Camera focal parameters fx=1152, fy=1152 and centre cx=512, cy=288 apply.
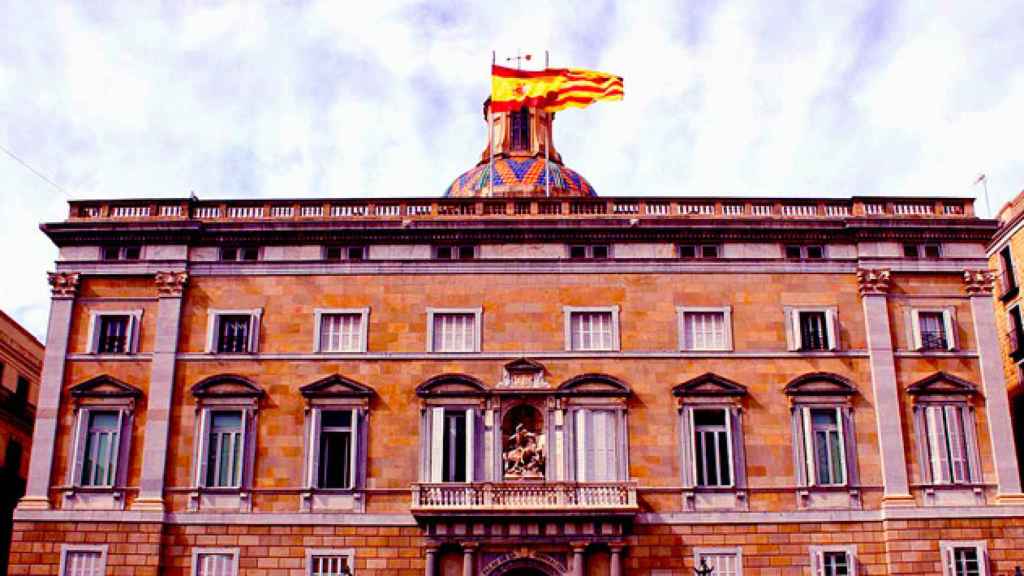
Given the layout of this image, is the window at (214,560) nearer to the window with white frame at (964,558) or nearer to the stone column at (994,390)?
the window with white frame at (964,558)

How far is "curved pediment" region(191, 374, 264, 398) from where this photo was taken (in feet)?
127

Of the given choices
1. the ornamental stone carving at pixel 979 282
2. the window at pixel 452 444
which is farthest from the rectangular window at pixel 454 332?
the ornamental stone carving at pixel 979 282

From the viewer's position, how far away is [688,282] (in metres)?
40.2

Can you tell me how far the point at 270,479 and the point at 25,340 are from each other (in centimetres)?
2163

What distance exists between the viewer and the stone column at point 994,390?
1483 inches

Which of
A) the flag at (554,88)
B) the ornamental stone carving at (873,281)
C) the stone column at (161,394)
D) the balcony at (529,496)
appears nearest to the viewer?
the balcony at (529,496)

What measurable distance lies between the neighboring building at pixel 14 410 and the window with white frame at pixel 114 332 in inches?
522

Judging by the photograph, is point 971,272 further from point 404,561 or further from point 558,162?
point 558,162

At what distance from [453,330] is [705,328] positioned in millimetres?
8693

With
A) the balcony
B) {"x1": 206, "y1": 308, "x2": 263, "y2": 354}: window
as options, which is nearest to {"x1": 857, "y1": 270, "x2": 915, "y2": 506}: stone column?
the balcony

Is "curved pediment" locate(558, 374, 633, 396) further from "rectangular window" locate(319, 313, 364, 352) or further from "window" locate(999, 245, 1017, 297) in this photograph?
"window" locate(999, 245, 1017, 297)

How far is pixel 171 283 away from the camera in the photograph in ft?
131

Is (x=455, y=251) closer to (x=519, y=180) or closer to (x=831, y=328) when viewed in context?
(x=831, y=328)

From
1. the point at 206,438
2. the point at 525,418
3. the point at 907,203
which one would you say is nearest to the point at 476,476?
the point at 525,418
